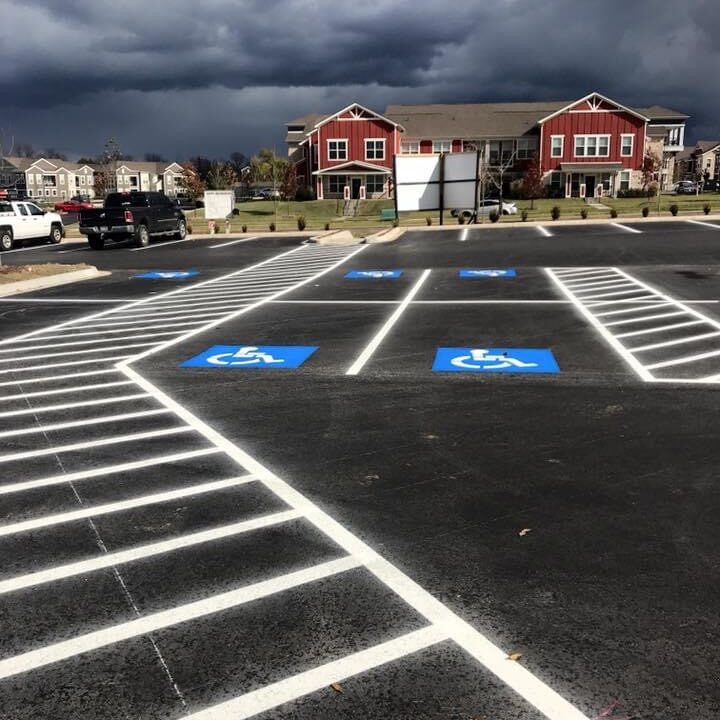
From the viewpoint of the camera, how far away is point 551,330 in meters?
12.0

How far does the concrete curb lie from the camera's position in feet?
58.3

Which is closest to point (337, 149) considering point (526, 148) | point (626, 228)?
point (526, 148)

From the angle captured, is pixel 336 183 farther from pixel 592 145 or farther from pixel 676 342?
pixel 676 342

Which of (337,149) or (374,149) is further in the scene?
(337,149)

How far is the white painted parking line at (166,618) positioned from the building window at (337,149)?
213 ft

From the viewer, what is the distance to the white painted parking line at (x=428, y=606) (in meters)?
3.29

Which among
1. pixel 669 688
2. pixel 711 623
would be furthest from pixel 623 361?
pixel 669 688

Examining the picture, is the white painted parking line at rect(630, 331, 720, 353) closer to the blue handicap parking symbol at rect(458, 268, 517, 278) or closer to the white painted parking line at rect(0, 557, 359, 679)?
the white painted parking line at rect(0, 557, 359, 679)

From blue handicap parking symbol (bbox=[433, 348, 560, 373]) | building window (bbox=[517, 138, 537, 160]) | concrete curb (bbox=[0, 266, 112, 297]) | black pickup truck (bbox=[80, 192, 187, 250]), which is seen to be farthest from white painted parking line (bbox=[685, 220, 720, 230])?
building window (bbox=[517, 138, 537, 160])

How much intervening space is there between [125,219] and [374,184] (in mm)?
40173

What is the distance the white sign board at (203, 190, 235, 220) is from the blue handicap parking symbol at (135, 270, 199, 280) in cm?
3306

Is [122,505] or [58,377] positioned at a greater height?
[122,505]

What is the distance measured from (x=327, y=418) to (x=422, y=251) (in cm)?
1918

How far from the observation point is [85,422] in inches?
299
